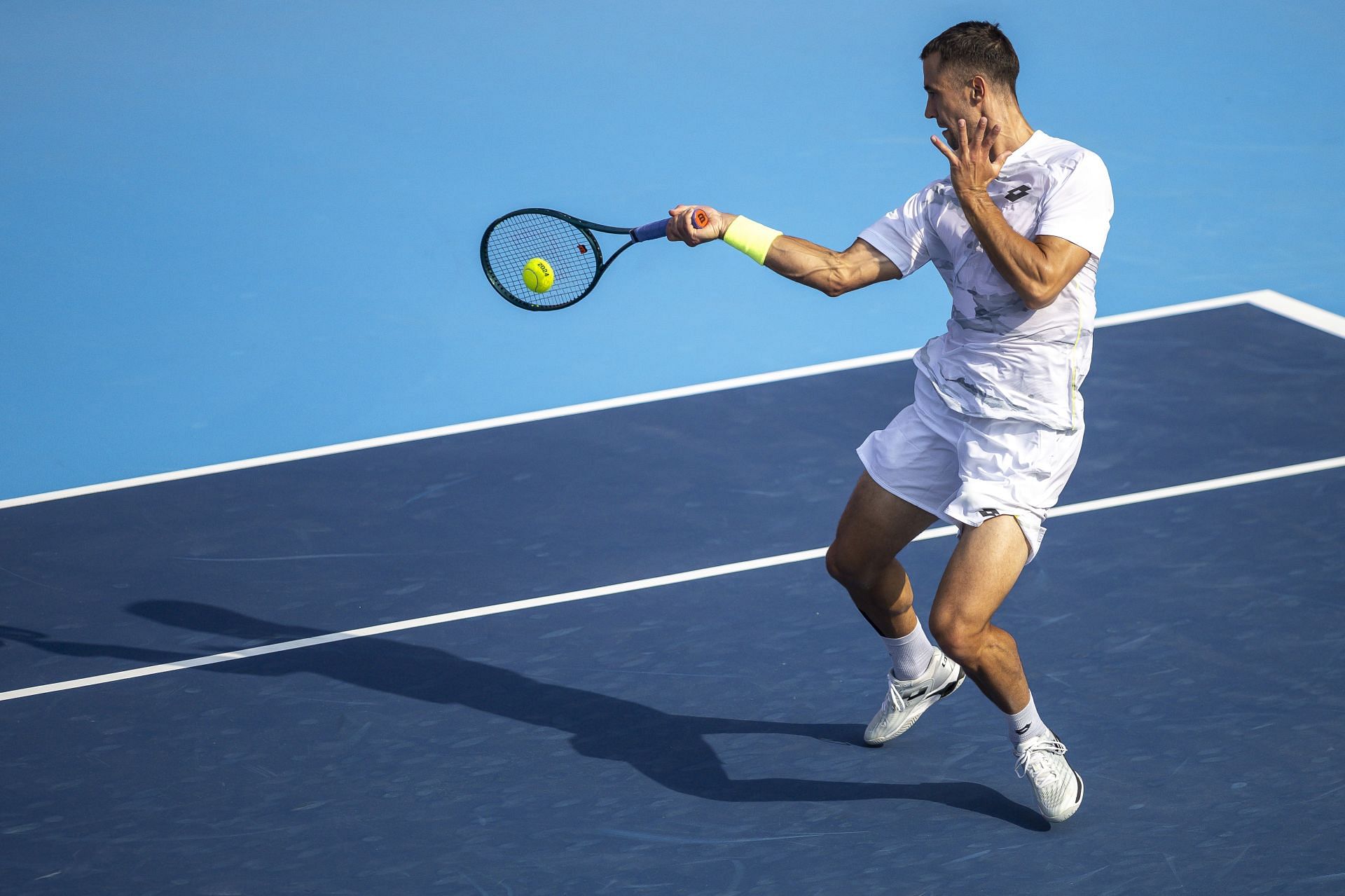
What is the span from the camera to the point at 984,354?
157 inches

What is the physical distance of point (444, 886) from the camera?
392 centimetres

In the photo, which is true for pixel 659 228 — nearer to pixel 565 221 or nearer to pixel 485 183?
pixel 565 221

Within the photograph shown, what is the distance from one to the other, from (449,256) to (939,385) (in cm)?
553

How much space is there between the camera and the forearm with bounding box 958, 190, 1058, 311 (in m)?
3.65

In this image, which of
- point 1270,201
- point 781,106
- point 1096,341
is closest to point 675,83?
point 781,106

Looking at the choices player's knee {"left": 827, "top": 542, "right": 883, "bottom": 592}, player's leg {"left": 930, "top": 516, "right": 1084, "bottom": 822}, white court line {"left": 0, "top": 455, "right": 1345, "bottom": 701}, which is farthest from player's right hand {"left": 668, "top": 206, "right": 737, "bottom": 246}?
white court line {"left": 0, "top": 455, "right": 1345, "bottom": 701}

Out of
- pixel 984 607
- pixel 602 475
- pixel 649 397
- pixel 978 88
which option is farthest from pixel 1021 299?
pixel 649 397

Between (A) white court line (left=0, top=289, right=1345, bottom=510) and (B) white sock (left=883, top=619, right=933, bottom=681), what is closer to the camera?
(B) white sock (left=883, top=619, right=933, bottom=681)

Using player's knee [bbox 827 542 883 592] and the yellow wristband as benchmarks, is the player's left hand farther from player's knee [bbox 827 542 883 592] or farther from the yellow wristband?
player's knee [bbox 827 542 883 592]

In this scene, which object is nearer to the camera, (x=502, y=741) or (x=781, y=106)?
(x=502, y=741)

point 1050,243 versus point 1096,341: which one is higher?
point 1050,243

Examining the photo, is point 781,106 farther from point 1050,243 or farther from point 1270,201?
point 1050,243

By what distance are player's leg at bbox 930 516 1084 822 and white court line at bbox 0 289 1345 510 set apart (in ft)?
11.5

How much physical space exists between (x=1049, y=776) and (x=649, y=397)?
372 centimetres
